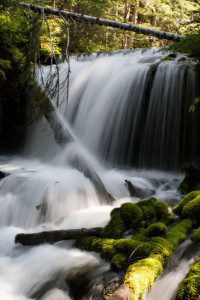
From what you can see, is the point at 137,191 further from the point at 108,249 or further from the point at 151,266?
the point at 151,266

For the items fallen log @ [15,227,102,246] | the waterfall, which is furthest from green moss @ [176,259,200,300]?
the waterfall

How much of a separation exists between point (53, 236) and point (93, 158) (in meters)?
4.77

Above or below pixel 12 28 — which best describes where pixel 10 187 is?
below

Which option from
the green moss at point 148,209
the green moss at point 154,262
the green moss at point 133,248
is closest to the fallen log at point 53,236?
the green moss at point 148,209

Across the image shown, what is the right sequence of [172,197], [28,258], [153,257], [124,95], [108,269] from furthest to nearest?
[124,95], [172,197], [28,258], [108,269], [153,257]

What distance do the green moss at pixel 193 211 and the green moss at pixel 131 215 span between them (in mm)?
567

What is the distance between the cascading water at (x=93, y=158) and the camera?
410 centimetres

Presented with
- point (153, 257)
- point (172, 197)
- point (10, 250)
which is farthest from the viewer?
point (172, 197)

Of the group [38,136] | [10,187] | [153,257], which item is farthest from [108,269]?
[38,136]

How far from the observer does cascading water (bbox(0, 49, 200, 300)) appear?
4.10 metres

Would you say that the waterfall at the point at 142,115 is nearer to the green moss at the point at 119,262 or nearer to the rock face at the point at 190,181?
the rock face at the point at 190,181

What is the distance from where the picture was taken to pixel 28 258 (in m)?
4.33

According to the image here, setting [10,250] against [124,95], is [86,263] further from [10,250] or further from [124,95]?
[124,95]

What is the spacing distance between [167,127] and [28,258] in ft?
17.9
